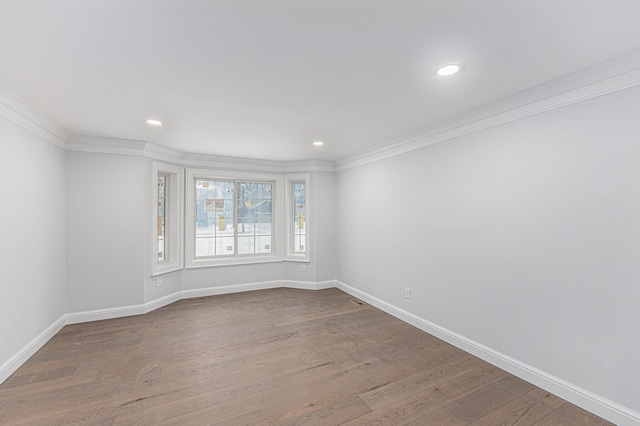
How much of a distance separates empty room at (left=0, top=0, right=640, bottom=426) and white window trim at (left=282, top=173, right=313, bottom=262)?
1.17 m

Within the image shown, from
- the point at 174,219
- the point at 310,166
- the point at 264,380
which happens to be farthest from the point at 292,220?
the point at 264,380

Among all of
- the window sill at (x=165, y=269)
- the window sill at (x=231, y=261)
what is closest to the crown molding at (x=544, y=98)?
the window sill at (x=231, y=261)

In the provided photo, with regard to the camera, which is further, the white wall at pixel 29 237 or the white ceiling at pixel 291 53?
the white wall at pixel 29 237

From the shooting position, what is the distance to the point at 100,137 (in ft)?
11.8

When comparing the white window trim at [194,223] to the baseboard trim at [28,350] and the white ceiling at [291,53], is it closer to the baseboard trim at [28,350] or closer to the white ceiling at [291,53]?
the baseboard trim at [28,350]

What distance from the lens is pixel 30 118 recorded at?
2656 millimetres

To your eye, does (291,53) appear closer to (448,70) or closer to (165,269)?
(448,70)

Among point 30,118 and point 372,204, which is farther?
point 372,204

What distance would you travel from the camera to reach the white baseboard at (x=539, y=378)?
1.88m

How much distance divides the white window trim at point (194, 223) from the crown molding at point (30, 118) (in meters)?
1.62

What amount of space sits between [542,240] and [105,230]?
4863mm

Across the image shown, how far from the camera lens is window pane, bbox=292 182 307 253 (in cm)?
535

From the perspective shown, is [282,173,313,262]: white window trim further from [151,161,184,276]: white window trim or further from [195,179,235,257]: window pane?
[151,161,184,276]: white window trim

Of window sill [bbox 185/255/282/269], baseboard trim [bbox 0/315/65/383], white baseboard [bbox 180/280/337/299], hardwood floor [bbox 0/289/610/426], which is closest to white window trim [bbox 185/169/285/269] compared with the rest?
window sill [bbox 185/255/282/269]
